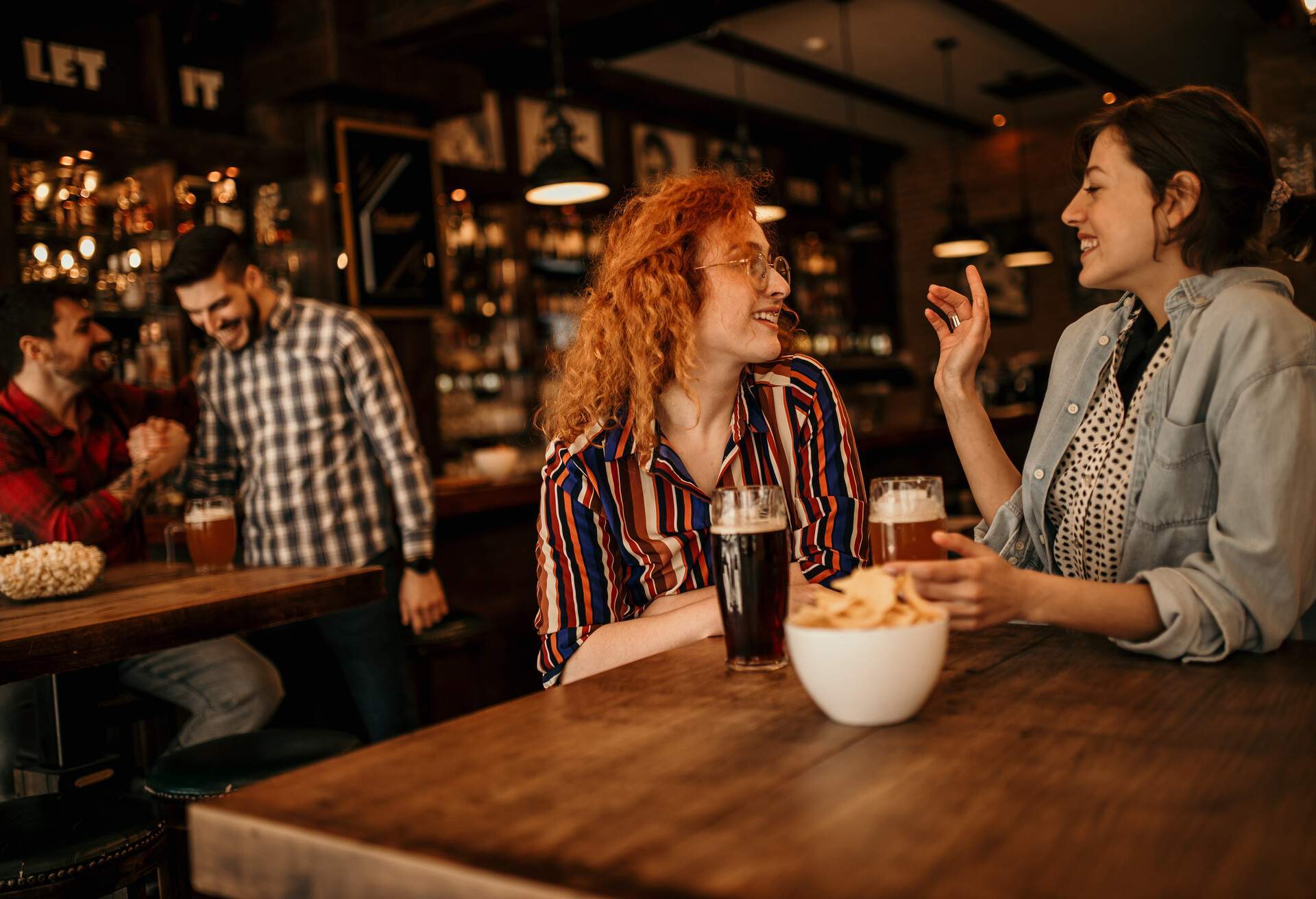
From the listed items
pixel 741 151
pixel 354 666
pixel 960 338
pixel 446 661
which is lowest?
pixel 446 661

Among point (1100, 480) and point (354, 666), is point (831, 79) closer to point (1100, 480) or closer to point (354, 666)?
point (354, 666)

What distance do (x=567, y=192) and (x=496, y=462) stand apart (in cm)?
110

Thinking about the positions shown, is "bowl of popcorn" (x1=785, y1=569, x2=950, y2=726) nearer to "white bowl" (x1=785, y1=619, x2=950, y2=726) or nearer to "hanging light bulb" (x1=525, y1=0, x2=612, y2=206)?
"white bowl" (x1=785, y1=619, x2=950, y2=726)

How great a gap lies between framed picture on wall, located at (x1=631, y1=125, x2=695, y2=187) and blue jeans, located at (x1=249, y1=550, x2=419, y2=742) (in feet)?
14.6

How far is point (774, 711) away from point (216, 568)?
189cm

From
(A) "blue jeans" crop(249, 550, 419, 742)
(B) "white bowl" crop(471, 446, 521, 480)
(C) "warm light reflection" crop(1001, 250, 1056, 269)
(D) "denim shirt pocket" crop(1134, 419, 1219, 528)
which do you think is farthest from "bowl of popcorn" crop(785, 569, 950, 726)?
(C) "warm light reflection" crop(1001, 250, 1056, 269)

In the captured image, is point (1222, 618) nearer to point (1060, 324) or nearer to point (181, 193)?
point (181, 193)

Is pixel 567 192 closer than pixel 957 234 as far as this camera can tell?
Yes

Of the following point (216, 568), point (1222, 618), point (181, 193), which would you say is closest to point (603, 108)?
point (181, 193)

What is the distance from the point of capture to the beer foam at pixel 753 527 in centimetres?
123

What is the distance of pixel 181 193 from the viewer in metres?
4.39

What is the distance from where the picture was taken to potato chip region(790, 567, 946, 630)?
40.4 inches

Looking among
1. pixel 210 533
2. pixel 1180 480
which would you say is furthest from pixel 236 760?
pixel 1180 480

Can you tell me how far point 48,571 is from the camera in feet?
7.39
